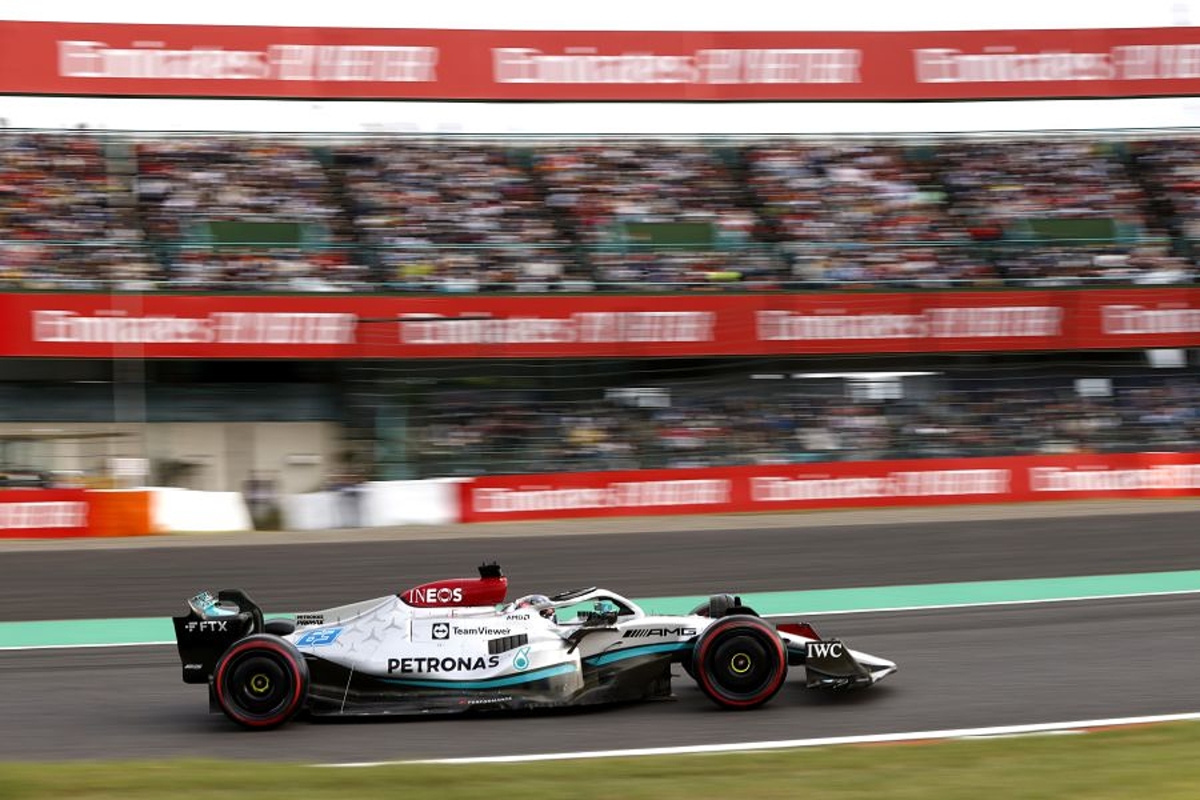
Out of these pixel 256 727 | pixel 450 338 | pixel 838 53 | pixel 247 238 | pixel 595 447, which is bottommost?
pixel 256 727

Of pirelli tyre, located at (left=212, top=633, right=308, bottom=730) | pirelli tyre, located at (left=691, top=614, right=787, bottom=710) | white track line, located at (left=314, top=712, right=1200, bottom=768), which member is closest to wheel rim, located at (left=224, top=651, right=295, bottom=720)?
pirelli tyre, located at (left=212, top=633, right=308, bottom=730)

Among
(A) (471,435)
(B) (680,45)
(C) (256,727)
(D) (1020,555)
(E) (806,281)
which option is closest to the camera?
(C) (256,727)

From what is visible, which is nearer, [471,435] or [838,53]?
[471,435]

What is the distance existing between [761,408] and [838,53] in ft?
24.8

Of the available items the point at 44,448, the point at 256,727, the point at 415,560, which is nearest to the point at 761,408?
the point at 415,560

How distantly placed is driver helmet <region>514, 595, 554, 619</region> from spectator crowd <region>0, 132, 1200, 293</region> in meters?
13.5

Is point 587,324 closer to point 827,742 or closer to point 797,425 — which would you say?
point 797,425

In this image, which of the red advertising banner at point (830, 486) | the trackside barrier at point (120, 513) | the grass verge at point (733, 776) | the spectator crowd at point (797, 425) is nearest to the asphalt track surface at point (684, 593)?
the grass verge at point (733, 776)

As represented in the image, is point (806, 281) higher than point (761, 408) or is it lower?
higher

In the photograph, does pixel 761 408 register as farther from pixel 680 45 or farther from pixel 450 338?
pixel 680 45

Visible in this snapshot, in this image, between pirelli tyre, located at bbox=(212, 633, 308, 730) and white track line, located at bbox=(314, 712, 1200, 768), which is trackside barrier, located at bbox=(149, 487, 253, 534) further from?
white track line, located at bbox=(314, 712, 1200, 768)

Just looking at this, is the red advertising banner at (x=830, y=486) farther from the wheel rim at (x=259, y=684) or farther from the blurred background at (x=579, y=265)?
the wheel rim at (x=259, y=684)

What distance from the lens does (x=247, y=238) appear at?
22.0 metres

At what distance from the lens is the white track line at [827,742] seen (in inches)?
278
